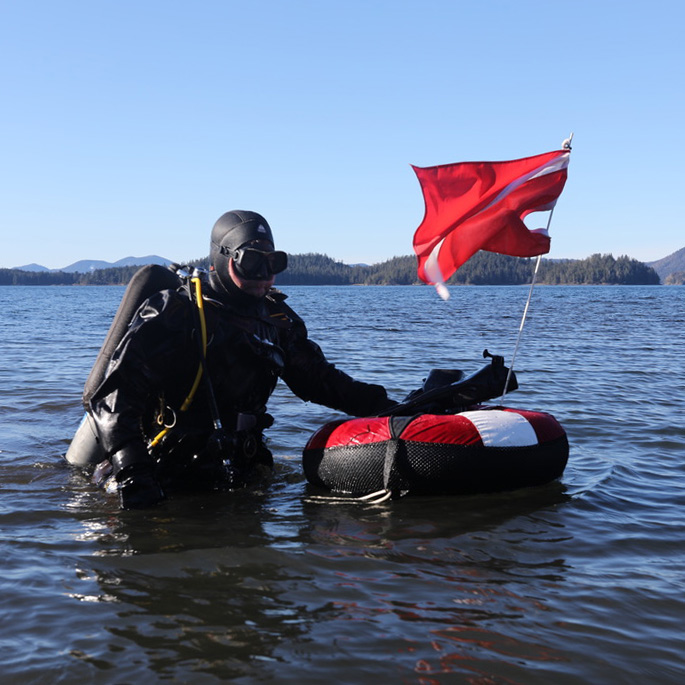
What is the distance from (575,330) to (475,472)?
23305 millimetres

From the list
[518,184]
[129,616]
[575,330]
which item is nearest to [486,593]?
[129,616]

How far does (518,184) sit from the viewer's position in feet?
20.9

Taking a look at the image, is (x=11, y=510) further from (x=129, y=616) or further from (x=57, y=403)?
(x=57, y=403)

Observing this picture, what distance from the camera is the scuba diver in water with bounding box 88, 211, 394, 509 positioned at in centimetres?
558

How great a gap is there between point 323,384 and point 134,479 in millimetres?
1986

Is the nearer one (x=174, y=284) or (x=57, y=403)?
(x=174, y=284)

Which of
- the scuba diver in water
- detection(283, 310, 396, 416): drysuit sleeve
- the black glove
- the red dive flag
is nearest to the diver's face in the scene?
the scuba diver in water

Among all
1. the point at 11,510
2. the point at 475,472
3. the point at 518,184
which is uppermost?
the point at 518,184

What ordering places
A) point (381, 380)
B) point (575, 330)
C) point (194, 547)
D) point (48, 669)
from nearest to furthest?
point (48, 669)
point (194, 547)
point (381, 380)
point (575, 330)

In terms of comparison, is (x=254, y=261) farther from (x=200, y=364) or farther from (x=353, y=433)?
(x=353, y=433)

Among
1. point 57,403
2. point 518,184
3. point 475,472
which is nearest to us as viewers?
point 475,472

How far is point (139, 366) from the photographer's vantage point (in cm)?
559

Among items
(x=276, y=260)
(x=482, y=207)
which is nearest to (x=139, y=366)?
(x=276, y=260)

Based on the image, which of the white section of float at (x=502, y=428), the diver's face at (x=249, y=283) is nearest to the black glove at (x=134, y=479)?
the diver's face at (x=249, y=283)
